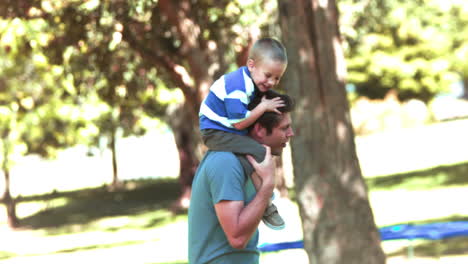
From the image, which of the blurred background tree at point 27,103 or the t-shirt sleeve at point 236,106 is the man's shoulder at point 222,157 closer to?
the t-shirt sleeve at point 236,106

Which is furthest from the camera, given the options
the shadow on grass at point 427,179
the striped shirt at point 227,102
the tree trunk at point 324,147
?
the shadow on grass at point 427,179

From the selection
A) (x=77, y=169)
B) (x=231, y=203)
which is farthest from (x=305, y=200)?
(x=77, y=169)

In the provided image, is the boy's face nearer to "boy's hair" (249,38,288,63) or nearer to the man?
"boy's hair" (249,38,288,63)

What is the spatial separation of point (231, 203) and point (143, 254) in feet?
53.7

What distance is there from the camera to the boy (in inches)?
143

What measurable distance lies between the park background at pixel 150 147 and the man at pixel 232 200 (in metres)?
0.82

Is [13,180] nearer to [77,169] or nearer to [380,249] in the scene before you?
[77,169]

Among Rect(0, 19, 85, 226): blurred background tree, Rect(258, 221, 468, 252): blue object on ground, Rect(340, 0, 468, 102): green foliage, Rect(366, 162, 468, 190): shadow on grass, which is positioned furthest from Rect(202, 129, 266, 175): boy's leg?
Rect(340, 0, 468, 102): green foliage

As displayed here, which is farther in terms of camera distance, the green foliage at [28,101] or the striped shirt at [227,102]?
the green foliage at [28,101]

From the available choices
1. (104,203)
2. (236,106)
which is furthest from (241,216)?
(104,203)

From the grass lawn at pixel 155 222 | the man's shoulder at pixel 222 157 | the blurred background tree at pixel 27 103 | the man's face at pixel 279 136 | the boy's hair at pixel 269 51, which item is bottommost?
the grass lawn at pixel 155 222

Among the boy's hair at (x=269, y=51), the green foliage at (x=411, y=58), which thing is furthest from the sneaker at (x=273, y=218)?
the green foliage at (x=411, y=58)

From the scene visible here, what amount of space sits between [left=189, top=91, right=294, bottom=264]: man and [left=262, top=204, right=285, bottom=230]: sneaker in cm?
8

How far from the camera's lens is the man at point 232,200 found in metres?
3.43
